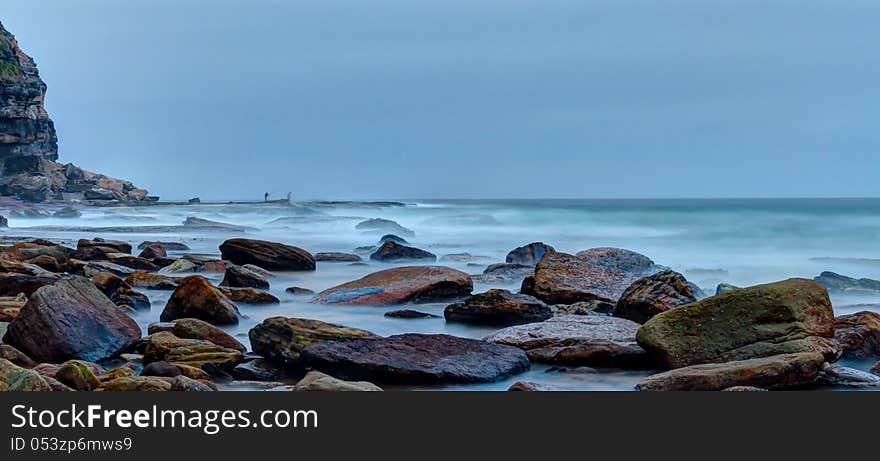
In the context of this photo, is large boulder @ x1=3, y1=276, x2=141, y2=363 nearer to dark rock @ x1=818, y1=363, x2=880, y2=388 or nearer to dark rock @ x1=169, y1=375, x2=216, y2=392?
dark rock @ x1=169, y1=375, x2=216, y2=392

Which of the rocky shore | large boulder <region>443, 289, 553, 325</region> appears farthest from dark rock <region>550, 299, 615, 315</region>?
the rocky shore

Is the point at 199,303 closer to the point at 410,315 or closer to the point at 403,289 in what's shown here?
the point at 410,315

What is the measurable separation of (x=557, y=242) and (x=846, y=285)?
15.1 metres

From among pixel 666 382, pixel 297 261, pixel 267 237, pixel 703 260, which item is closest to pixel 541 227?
pixel 267 237

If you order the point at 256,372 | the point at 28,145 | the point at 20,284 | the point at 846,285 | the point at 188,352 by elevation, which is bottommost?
the point at 256,372

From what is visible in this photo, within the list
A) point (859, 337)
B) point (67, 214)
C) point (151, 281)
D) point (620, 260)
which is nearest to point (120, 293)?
point (151, 281)

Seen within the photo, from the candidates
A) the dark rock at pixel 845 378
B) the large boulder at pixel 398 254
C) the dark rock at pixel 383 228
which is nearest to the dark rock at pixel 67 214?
the dark rock at pixel 383 228

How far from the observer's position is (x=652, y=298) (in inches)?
301

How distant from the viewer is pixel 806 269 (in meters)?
17.7

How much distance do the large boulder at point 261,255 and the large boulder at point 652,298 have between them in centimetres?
673

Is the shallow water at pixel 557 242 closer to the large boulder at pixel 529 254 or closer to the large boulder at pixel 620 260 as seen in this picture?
the large boulder at pixel 529 254

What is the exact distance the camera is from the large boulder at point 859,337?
609 centimetres

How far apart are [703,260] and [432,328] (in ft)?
42.8

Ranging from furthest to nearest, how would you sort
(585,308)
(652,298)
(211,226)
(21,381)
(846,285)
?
(211,226) → (846,285) → (585,308) → (652,298) → (21,381)
